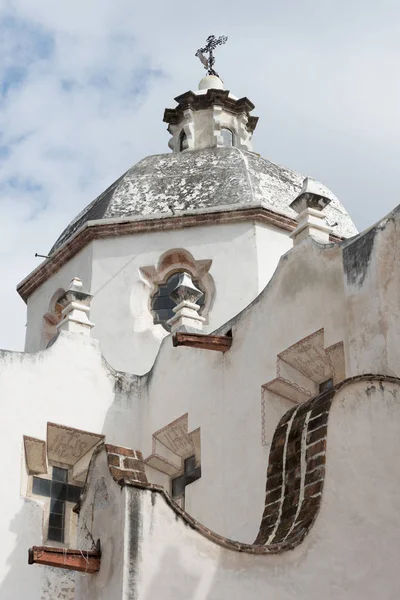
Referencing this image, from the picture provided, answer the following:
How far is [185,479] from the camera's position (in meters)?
14.5

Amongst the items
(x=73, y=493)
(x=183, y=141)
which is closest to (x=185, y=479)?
(x=73, y=493)

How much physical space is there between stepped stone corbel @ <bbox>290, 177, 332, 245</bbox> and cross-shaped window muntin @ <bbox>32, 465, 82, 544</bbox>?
4.50 meters

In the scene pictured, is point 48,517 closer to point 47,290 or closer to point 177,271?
point 177,271

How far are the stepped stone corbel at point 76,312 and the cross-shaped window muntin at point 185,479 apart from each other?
7.86ft

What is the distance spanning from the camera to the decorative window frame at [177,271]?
17.7 m

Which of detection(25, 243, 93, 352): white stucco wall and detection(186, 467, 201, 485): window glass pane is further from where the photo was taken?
detection(25, 243, 93, 352): white stucco wall

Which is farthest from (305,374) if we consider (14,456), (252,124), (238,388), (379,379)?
(252,124)

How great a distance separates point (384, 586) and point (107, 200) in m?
11.3

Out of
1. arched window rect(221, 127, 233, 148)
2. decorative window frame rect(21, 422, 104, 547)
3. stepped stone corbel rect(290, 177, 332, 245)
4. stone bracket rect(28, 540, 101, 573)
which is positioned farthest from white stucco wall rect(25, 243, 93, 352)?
stone bracket rect(28, 540, 101, 573)

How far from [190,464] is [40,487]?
190cm

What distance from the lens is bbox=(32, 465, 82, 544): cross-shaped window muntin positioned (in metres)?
14.2

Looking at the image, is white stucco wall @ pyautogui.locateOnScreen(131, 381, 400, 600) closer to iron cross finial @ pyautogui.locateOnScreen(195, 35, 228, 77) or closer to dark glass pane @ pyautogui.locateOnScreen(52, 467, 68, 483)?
dark glass pane @ pyautogui.locateOnScreen(52, 467, 68, 483)

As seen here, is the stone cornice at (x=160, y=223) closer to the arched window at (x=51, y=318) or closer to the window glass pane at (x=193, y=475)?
the arched window at (x=51, y=318)

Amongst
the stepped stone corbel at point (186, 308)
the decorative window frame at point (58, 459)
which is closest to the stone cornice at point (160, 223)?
the stepped stone corbel at point (186, 308)
